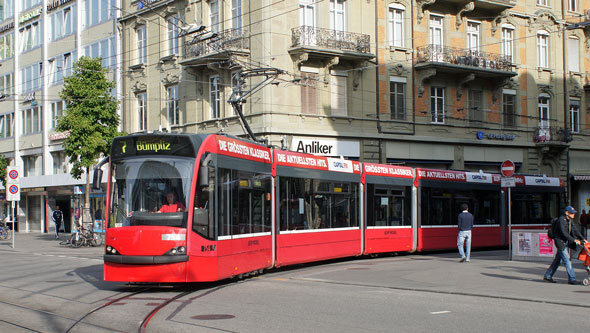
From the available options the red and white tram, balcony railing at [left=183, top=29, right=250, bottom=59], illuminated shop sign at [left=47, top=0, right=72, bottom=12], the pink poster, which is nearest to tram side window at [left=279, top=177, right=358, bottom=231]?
the red and white tram

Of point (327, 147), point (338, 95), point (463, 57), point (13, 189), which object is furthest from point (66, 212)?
point (463, 57)

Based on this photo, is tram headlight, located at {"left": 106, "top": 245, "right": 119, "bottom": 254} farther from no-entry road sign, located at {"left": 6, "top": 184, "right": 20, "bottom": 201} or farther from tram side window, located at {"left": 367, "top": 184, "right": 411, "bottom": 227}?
no-entry road sign, located at {"left": 6, "top": 184, "right": 20, "bottom": 201}

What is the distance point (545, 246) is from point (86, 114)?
20440mm

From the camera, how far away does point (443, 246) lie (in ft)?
79.6

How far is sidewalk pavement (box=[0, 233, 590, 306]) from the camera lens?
1280 centimetres


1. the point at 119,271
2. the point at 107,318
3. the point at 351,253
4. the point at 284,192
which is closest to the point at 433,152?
the point at 351,253

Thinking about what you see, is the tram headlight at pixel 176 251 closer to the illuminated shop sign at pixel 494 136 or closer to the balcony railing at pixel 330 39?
the balcony railing at pixel 330 39

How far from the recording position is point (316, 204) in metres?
18.4

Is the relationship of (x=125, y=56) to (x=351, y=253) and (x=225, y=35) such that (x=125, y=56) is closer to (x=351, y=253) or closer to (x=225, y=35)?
(x=225, y=35)

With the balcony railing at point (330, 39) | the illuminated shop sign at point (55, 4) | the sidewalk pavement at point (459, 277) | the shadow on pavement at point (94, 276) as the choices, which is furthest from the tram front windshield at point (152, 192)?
the illuminated shop sign at point (55, 4)

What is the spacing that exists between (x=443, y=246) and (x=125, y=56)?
22725 mm

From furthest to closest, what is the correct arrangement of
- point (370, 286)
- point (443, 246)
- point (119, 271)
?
point (443, 246), point (370, 286), point (119, 271)

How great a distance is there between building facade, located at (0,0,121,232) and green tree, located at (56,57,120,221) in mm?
8404

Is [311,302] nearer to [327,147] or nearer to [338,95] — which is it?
[327,147]
